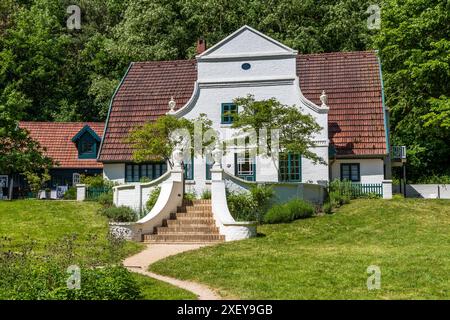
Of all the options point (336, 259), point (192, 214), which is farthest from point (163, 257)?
point (192, 214)

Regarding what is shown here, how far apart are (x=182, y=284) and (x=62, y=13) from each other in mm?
51982

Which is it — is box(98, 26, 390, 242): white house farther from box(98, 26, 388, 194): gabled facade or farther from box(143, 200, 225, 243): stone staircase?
box(143, 200, 225, 243): stone staircase

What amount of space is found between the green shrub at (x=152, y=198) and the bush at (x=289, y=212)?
4654 mm

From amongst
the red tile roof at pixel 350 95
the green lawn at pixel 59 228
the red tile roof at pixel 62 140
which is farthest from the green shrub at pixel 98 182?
the red tile roof at pixel 350 95

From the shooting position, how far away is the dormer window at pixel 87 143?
41.9 metres

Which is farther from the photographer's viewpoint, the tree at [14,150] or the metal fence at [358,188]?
the tree at [14,150]

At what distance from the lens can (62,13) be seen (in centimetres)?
6162

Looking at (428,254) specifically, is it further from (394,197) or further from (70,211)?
(70,211)

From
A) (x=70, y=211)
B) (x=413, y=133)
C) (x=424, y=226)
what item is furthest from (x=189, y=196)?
(x=413, y=133)

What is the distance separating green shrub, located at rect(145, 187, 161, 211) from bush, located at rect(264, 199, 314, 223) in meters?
4.65

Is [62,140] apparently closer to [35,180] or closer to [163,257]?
[35,180]

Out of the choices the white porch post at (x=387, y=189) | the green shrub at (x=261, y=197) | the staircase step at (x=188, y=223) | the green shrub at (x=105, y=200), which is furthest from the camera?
the white porch post at (x=387, y=189)

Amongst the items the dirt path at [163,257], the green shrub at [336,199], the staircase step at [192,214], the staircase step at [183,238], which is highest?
the green shrub at [336,199]

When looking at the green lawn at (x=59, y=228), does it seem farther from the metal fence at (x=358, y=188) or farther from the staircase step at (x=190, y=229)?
the metal fence at (x=358, y=188)
